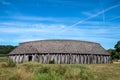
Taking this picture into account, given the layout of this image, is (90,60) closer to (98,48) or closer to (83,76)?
(98,48)

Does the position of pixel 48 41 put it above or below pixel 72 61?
above

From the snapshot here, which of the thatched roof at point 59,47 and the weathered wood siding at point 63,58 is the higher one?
the thatched roof at point 59,47

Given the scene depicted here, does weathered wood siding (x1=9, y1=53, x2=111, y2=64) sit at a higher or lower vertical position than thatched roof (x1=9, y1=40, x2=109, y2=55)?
lower

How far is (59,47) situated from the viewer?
52.1 meters

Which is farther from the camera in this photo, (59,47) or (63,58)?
(59,47)

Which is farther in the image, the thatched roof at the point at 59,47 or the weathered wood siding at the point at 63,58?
the thatched roof at the point at 59,47

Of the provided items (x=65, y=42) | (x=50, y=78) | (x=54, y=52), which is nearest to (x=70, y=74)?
(x=50, y=78)

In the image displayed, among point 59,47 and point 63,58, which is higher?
point 59,47

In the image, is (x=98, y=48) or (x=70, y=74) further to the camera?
(x=98, y=48)

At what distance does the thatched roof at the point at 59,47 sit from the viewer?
5125cm

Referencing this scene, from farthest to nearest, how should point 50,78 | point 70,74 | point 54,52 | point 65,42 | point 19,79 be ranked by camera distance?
1. point 65,42
2. point 54,52
3. point 70,74
4. point 19,79
5. point 50,78

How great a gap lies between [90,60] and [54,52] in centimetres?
847

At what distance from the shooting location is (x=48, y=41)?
54.2 m

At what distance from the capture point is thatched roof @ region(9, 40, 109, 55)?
51.2 meters
